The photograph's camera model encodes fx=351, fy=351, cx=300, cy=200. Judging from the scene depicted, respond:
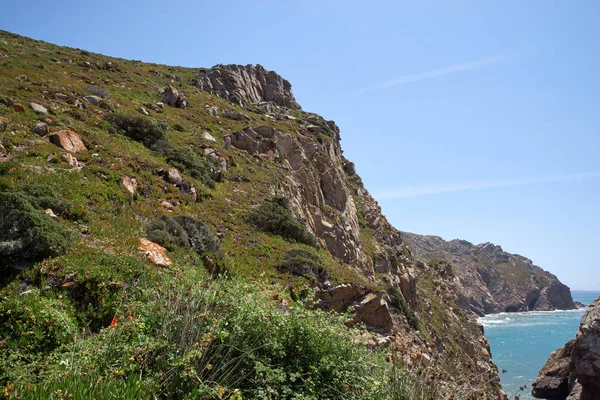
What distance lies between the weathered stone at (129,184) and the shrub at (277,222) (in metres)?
6.26

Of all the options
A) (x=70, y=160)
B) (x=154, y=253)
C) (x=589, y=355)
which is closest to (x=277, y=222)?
(x=154, y=253)

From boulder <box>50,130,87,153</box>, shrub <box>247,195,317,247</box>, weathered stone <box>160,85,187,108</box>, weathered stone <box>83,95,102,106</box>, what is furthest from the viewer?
weathered stone <box>160,85,187,108</box>

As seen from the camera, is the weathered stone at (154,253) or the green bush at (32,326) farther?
the weathered stone at (154,253)

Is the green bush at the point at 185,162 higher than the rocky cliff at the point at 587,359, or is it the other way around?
the green bush at the point at 185,162

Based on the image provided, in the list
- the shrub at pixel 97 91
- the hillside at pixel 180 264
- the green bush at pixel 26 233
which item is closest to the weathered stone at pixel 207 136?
the hillside at pixel 180 264

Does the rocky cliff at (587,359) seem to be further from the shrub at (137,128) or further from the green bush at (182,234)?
the shrub at (137,128)

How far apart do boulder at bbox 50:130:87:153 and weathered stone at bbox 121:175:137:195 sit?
249 centimetres

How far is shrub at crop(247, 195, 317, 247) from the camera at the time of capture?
19.5 meters

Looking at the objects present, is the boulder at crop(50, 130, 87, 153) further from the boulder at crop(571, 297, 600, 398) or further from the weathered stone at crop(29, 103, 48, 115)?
the boulder at crop(571, 297, 600, 398)

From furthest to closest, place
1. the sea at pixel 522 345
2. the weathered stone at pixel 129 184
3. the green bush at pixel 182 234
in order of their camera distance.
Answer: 1. the sea at pixel 522 345
2. the weathered stone at pixel 129 184
3. the green bush at pixel 182 234

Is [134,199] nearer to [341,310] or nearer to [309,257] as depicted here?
[309,257]

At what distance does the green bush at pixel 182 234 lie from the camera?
12.0 m

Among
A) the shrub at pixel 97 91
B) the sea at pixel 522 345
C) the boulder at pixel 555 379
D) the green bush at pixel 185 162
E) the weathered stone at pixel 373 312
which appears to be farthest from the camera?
the sea at pixel 522 345

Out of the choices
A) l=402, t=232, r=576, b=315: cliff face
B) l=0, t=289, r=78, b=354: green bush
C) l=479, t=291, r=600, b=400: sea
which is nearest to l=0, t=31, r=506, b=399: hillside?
l=0, t=289, r=78, b=354: green bush
